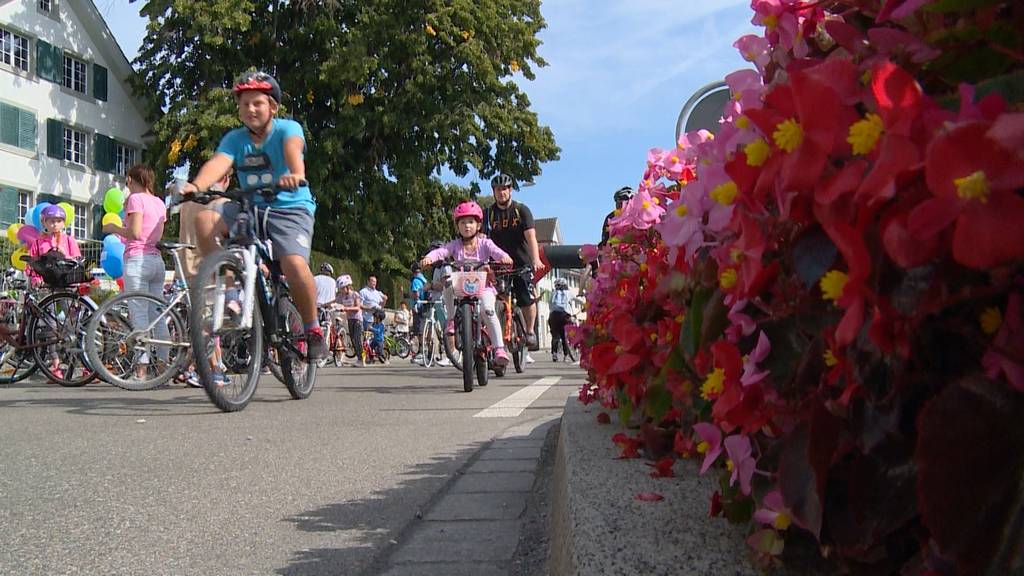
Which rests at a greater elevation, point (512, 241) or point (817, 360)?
point (512, 241)

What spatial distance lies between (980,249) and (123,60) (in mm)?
38336

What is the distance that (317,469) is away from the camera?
3.26 meters

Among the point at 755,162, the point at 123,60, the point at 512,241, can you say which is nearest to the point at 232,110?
the point at 123,60

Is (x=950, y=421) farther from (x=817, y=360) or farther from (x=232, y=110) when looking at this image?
(x=232, y=110)

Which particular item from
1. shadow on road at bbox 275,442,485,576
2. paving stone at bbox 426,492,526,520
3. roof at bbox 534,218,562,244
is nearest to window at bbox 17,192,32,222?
shadow on road at bbox 275,442,485,576

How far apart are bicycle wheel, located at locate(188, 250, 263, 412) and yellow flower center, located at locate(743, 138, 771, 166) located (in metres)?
4.24

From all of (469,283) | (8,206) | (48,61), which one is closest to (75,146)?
(48,61)

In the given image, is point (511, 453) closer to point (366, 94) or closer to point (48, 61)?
point (366, 94)

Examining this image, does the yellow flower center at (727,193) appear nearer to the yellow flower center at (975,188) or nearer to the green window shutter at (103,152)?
the yellow flower center at (975,188)

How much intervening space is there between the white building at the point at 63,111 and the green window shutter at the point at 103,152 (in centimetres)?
4

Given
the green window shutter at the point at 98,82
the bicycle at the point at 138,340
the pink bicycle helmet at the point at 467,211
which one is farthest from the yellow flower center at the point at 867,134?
the green window shutter at the point at 98,82

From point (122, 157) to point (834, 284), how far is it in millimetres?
37806

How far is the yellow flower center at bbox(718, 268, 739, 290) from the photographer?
1151mm

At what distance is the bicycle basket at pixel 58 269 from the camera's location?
8.21 m
